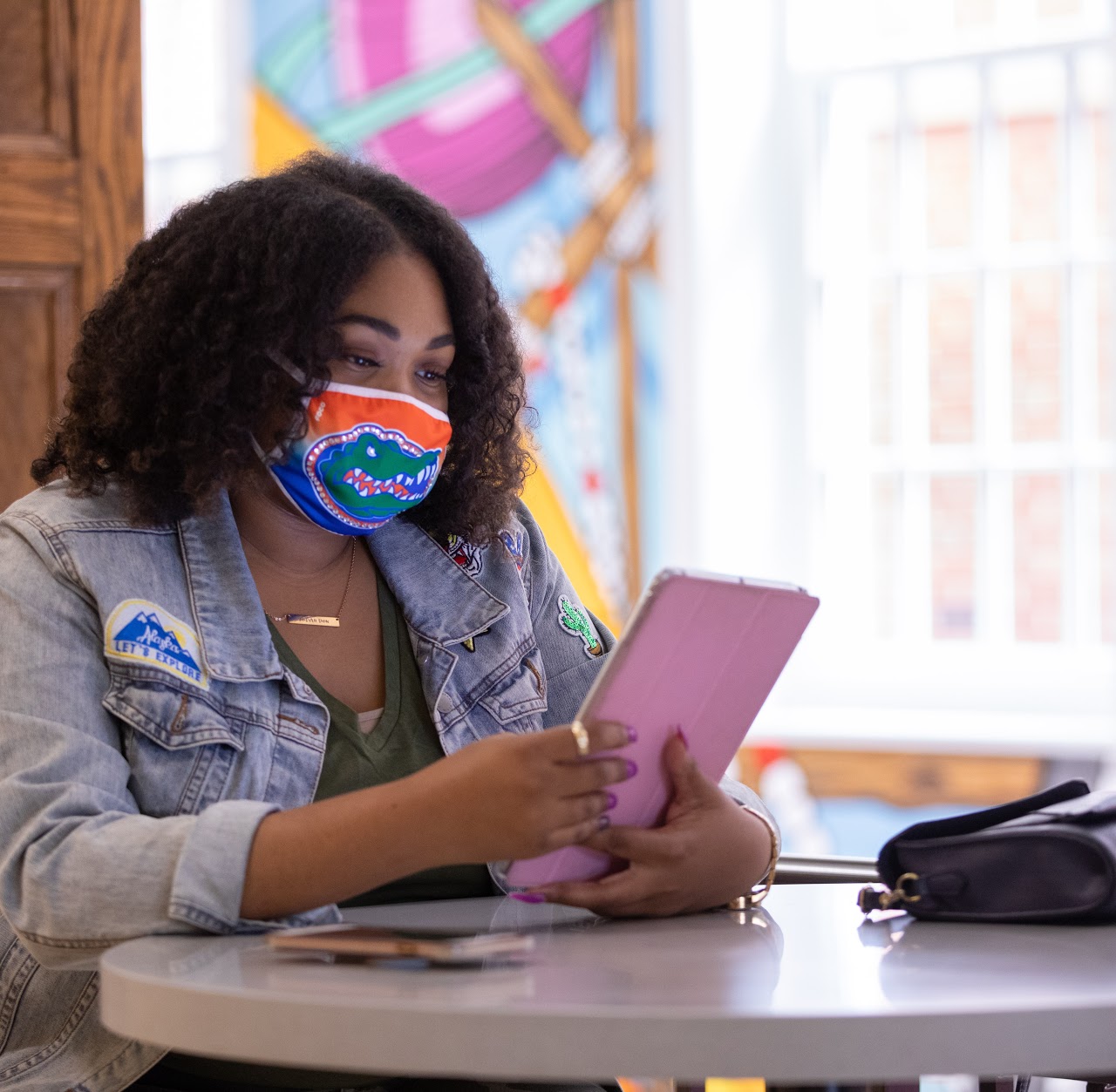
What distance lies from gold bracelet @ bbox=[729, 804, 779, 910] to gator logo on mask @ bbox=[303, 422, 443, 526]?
0.48 meters

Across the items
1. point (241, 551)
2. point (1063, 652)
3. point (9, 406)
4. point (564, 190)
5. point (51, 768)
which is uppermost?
point (564, 190)

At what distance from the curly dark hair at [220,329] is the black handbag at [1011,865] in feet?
2.37

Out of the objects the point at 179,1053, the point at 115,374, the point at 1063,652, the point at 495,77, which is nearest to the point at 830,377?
the point at 1063,652

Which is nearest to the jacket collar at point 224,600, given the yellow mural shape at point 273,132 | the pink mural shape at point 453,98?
A: the pink mural shape at point 453,98

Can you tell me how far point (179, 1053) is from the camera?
1.27m

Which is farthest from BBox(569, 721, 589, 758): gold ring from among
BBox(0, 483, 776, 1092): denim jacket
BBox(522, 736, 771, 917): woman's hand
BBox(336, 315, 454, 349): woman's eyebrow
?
BBox(336, 315, 454, 349): woman's eyebrow

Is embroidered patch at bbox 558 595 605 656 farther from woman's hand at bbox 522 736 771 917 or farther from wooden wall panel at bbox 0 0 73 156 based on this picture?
wooden wall panel at bbox 0 0 73 156

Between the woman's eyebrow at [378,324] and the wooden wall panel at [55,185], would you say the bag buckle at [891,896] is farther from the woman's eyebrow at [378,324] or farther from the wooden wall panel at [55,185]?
the wooden wall panel at [55,185]

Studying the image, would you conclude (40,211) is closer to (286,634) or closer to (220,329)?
(220,329)

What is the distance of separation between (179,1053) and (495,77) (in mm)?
3166

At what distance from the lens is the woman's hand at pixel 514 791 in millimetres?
1064

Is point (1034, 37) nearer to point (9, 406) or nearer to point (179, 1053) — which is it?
point (9, 406)

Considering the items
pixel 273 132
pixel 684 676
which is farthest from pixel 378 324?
pixel 273 132

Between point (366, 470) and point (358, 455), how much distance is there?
0.02m
